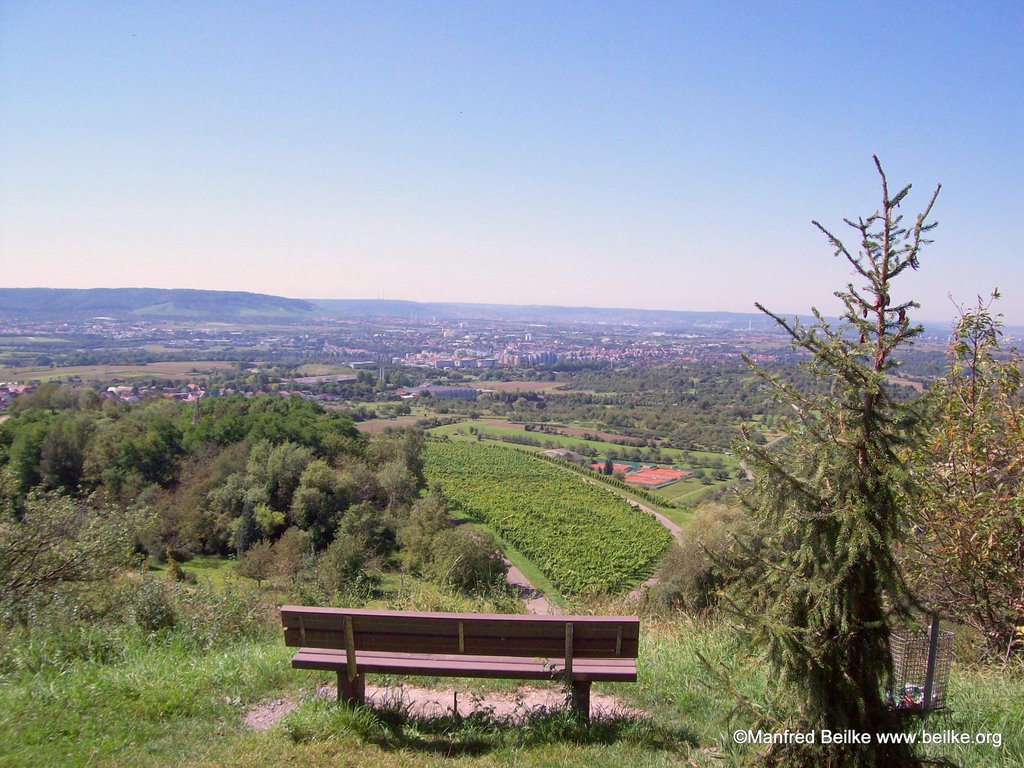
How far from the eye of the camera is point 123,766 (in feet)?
10.4

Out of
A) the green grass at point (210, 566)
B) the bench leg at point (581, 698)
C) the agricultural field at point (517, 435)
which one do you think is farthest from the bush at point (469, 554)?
the agricultural field at point (517, 435)

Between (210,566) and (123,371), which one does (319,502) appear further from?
(123,371)

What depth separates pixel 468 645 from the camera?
12.8 feet

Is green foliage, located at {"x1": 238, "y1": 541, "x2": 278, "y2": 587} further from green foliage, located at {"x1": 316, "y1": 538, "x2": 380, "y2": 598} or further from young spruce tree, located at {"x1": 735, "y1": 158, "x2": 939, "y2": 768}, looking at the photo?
young spruce tree, located at {"x1": 735, "y1": 158, "x2": 939, "y2": 768}

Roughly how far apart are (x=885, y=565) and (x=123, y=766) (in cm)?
376

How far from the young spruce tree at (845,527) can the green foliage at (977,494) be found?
2413 mm

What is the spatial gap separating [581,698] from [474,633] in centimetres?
78

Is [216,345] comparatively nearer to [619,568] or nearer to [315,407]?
[315,407]

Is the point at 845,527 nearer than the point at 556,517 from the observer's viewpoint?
Yes

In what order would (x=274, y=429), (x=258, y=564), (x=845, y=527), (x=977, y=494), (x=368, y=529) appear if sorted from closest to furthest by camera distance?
(x=845, y=527) < (x=977, y=494) < (x=258, y=564) < (x=368, y=529) < (x=274, y=429)

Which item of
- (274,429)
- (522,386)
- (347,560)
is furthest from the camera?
(522,386)

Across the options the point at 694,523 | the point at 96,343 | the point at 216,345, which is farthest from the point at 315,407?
the point at 216,345

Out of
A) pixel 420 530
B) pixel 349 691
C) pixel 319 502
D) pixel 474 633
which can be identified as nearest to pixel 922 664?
pixel 474 633

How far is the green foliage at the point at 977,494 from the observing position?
4855mm
